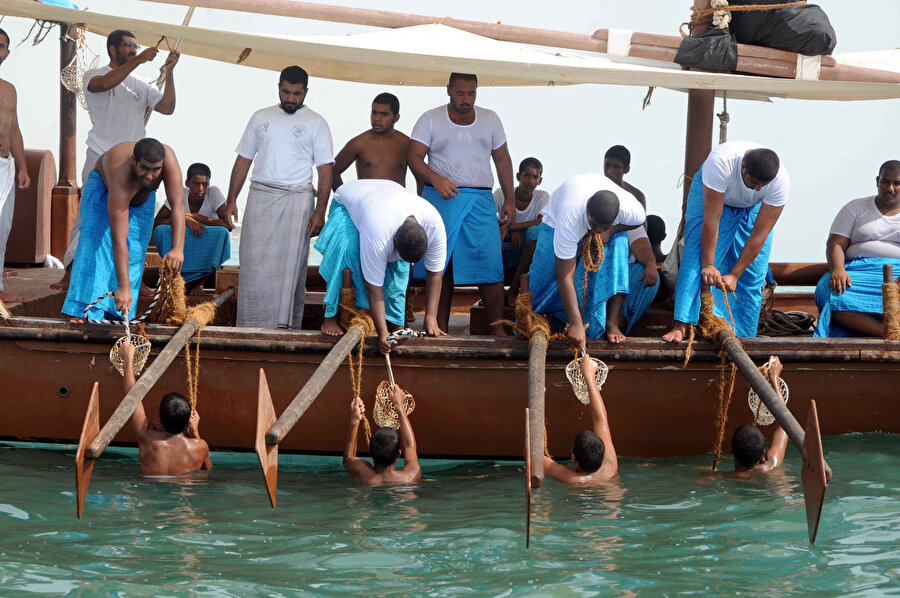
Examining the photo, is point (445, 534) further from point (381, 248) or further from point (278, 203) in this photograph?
point (278, 203)

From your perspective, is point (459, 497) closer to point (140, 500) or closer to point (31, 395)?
point (140, 500)

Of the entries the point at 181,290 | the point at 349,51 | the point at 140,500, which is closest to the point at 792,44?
the point at 349,51

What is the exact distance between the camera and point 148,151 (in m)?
6.11

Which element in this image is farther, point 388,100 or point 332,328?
point 388,100

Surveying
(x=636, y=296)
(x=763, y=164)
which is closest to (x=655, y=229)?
(x=636, y=296)

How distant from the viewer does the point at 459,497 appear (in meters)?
6.05

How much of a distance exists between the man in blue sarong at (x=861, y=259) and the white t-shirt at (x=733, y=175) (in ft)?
2.84

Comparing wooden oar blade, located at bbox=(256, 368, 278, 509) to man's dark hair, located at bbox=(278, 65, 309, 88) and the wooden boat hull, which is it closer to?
the wooden boat hull

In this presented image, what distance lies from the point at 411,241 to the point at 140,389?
164 cm

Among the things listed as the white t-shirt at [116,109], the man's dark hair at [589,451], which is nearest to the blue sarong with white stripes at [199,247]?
the white t-shirt at [116,109]

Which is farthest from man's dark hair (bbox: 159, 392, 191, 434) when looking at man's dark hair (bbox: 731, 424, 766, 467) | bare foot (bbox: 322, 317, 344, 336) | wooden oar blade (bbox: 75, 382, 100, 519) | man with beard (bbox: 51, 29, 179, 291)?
man's dark hair (bbox: 731, 424, 766, 467)

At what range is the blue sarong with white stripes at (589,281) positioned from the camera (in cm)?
645

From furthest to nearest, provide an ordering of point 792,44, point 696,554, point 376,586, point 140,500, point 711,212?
point 792,44, point 711,212, point 140,500, point 696,554, point 376,586

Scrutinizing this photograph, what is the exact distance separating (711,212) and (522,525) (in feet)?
7.15
